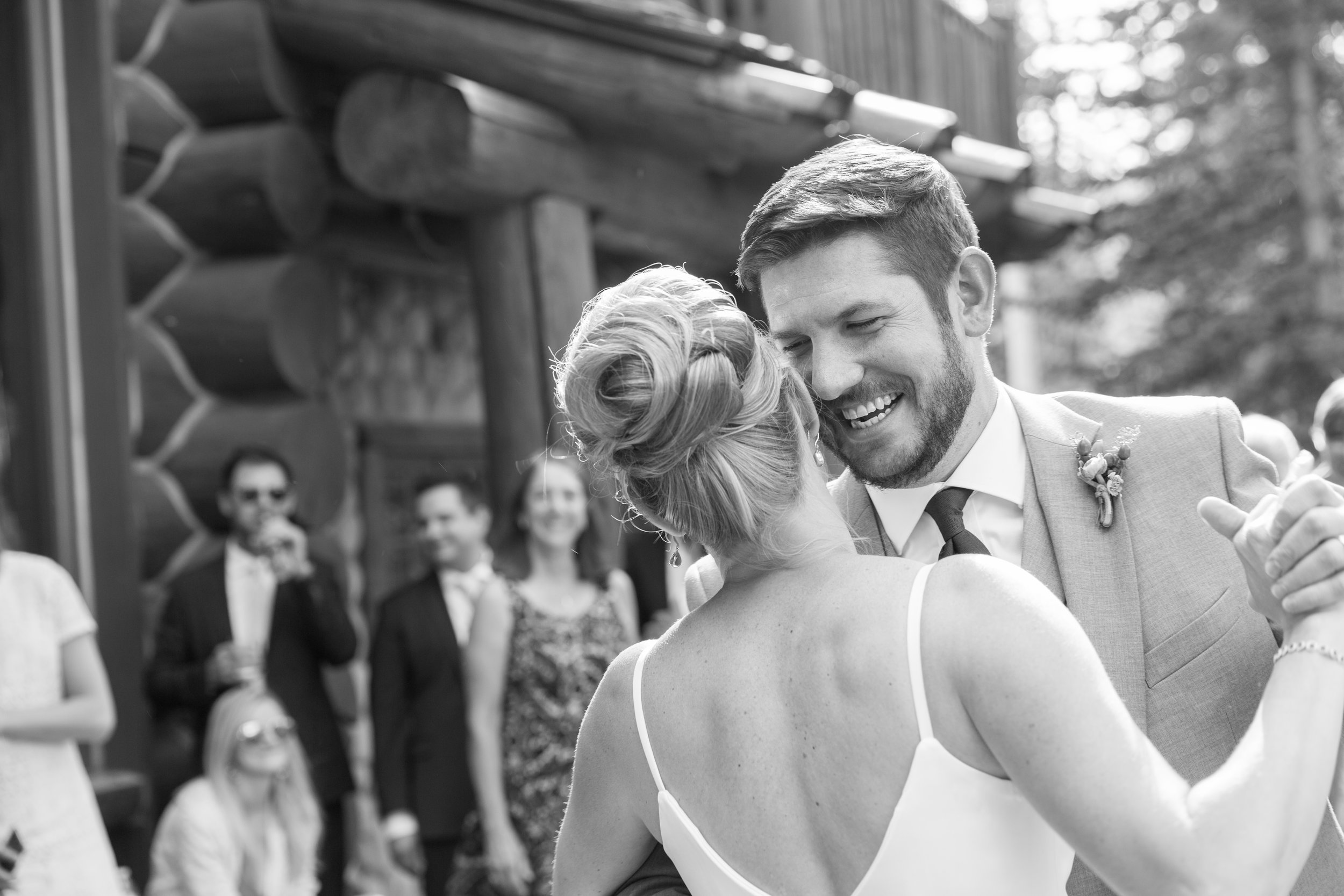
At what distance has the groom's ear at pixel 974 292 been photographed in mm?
2131

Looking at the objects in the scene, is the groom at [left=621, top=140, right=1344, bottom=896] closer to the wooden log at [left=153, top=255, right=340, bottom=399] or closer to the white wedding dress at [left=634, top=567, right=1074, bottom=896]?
the white wedding dress at [left=634, top=567, right=1074, bottom=896]

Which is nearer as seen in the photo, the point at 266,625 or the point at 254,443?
the point at 266,625

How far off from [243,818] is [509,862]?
0.81 metres

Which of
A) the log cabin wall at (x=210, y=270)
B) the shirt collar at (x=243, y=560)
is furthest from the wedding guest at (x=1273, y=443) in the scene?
the log cabin wall at (x=210, y=270)

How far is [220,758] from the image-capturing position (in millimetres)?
4559

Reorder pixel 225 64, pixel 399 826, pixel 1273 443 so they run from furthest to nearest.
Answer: pixel 225 64 < pixel 399 826 < pixel 1273 443

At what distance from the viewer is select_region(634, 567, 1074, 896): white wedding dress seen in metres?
1.52

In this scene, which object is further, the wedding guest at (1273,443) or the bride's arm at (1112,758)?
the wedding guest at (1273,443)

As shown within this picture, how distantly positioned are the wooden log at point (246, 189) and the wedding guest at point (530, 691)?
1513 millimetres

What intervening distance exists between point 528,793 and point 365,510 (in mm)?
2620

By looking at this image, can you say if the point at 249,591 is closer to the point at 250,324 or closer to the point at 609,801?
the point at 250,324

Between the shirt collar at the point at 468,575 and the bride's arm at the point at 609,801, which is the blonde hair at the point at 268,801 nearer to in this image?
the shirt collar at the point at 468,575

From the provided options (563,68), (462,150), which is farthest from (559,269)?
(563,68)

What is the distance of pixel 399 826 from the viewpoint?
4.79 metres
